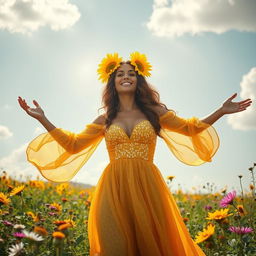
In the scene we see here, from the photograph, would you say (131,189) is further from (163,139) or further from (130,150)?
(163,139)

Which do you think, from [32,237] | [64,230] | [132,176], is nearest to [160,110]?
[132,176]

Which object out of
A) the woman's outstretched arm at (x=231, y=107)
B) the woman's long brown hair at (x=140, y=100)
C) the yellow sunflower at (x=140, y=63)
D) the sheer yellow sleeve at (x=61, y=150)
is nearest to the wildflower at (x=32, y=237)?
the sheer yellow sleeve at (x=61, y=150)

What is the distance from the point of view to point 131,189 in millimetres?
3090

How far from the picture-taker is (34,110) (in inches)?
135

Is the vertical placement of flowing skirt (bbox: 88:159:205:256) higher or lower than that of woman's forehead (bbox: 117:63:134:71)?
lower

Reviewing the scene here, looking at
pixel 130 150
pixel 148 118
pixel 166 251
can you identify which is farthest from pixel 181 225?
pixel 148 118

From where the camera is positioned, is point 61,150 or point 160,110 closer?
point 61,150

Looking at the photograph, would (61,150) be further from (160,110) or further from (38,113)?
(160,110)

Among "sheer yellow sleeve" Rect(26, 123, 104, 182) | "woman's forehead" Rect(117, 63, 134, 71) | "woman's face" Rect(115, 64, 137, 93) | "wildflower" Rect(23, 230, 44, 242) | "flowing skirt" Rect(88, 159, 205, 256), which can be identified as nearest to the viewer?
"wildflower" Rect(23, 230, 44, 242)

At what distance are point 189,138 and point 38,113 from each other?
158 centimetres

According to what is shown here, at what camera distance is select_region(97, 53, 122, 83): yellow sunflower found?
3910 mm

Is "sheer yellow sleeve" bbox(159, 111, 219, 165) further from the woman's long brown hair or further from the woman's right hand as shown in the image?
the woman's right hand

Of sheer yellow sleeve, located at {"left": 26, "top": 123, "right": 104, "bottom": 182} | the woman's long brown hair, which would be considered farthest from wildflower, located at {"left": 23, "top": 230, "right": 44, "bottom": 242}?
the woman's long brown hair

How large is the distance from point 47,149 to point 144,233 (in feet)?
4.44
